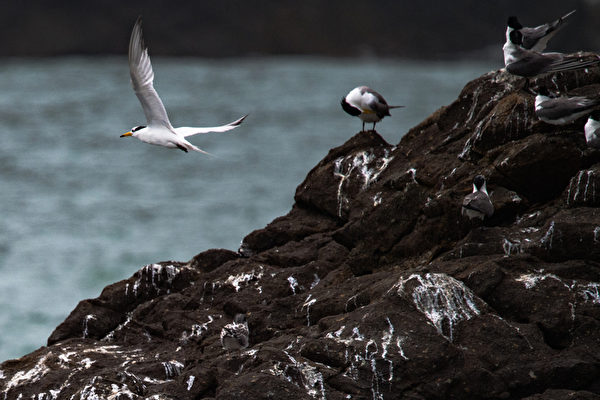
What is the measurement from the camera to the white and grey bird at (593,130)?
26.7ft

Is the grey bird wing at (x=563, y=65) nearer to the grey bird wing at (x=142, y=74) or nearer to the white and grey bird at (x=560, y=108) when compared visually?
the white and grey bird at (x=560, y=108)

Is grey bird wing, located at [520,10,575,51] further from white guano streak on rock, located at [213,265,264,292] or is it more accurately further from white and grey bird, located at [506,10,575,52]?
white guano streak on rock, located at [213,265,264,292]

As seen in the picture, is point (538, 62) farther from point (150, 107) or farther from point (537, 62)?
point (150, 107)

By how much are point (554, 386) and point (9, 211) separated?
29811 millimetres

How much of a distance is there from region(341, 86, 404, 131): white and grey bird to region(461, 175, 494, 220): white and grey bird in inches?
139

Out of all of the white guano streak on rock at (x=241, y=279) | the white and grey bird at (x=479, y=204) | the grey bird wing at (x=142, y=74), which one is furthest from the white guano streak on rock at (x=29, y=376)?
the white and grey bird at (x=479, y=204)

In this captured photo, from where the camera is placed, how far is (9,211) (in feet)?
110

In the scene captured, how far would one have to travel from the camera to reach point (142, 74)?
11250 mm

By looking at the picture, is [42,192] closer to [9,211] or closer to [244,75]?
[9,211]

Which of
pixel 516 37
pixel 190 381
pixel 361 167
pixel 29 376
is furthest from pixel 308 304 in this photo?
pixel 516 37

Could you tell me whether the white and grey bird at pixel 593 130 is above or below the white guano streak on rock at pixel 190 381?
above

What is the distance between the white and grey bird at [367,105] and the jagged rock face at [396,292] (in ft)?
3.50

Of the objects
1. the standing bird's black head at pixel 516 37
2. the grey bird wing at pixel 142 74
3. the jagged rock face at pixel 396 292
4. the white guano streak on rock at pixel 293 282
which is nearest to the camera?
the jagged rock face at pixel 396 292

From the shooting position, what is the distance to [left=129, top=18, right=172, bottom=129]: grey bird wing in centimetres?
1114
